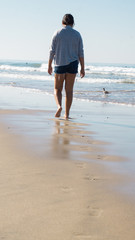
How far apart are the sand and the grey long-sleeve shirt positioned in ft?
6.86

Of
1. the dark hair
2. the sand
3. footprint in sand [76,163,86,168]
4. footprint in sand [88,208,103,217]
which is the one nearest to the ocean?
the dark hair

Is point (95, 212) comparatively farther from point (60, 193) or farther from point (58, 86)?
point (58, 86)

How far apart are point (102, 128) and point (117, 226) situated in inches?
120

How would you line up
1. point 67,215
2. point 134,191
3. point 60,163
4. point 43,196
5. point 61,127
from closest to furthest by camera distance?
point 67,215
point 43,196
point 134,191
point 60,163
point 61,127

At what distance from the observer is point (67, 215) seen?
1809mm

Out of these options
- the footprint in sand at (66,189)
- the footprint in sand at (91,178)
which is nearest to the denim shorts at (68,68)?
the footprint in sand at (91,178)

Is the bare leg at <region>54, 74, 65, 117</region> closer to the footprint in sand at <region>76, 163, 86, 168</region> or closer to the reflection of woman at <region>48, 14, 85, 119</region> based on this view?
the reflection of woman at <region>48, 14, 85, 119</region>

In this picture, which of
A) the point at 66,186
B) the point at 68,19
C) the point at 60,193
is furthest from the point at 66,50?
the point at 60,193

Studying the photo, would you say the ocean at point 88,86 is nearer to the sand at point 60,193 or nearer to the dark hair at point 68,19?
the dark hair at point 68,19

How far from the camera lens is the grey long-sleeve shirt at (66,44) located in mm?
5395

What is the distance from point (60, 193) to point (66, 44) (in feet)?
12.0

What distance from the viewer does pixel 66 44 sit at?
542 cm

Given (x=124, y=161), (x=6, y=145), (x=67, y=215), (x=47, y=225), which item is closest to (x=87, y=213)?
(x=67, y=215)

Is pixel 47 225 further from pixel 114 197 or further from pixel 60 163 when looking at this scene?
pixel 60 163
